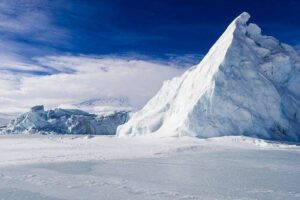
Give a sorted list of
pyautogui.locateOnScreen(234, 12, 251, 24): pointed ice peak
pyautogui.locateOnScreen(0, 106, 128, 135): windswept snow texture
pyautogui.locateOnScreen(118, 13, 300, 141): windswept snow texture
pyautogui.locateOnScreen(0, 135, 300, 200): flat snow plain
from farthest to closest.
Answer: pyautogui.locateOnScreen(0, 106, 128, 135): windswept snow texture, pyautogui.locateOnScreen(234, 12, 251, 24): pointed ice peak, pyautogui.locateOnScreen(118, 13, 300, 141): windswept snow texture, pyautogui.locateOnScreen(0, 135, 300, 200): flat snow plain

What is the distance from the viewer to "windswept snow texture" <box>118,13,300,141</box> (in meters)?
27.9

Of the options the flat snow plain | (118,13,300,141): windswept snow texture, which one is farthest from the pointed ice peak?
the flat snow plain

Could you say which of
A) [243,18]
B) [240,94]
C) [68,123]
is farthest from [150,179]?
[68,123]

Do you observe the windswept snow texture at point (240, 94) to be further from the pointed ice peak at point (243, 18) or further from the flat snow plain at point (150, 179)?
the flat snow plain at point (150, 179)

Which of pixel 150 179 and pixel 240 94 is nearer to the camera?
pixel 150 179

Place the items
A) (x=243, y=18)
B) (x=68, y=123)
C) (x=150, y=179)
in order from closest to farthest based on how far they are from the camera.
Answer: (x=150, y=179) → (x=243, y=18) → (x=68, y=123)

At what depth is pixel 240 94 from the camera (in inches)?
1125

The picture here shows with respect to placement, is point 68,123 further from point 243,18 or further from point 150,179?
point 150,179

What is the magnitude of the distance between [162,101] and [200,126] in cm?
1067

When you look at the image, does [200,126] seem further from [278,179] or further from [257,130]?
[278,179]

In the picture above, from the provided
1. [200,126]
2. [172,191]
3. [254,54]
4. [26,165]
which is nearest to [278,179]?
[172,191]

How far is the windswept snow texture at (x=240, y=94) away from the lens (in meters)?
27.9

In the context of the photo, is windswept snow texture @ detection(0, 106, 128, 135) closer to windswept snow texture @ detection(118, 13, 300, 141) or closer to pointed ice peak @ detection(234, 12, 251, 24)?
windswept snow texture @ detection(118, 13, 300, 141)

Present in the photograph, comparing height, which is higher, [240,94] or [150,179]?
[240,94]
